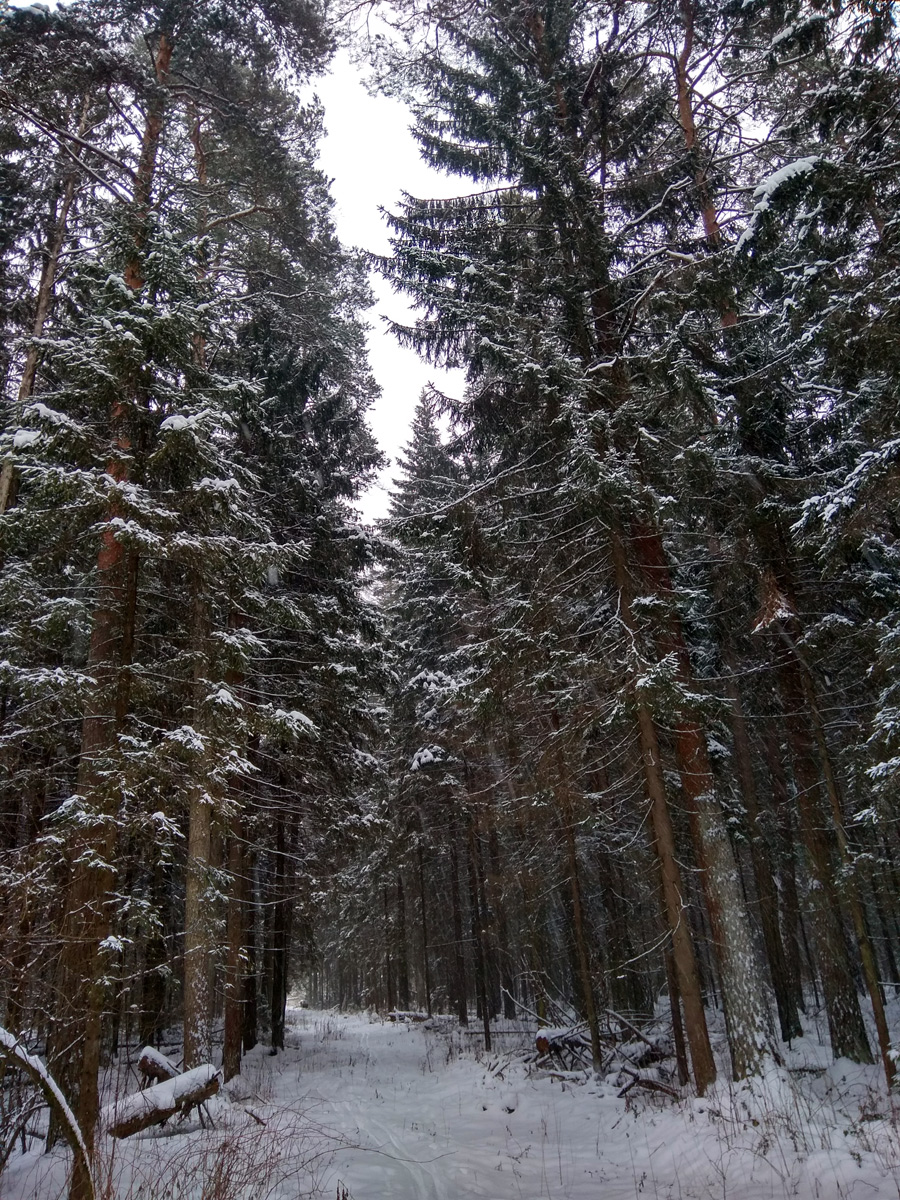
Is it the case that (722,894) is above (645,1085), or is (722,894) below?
above

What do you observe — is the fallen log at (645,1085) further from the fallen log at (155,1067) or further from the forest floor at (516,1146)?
the fallen log at (155,1067)

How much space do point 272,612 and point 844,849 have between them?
31.7ft

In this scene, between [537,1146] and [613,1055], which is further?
[613,1055]

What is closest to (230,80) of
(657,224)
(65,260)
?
(65,260)

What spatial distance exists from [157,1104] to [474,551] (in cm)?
810

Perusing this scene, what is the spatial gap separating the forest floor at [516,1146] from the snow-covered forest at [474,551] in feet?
0.26

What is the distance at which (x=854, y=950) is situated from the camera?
24.5 m

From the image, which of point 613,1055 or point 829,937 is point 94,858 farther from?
point 829,937

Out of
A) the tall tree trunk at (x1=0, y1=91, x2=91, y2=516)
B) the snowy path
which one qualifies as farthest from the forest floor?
the tall tree trunk at (x1=0, y1=91, x2=91, y2=516)

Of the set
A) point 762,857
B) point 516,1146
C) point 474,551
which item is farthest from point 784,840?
point 474,551

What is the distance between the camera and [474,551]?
436 inches

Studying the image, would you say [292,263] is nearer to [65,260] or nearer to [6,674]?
[65,260]

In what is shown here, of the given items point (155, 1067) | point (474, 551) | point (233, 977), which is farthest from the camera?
point (233, 977)

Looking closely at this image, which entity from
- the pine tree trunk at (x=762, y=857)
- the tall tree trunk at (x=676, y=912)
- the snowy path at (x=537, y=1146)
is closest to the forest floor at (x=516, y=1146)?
the snowy path at (x=537, y=1146)
